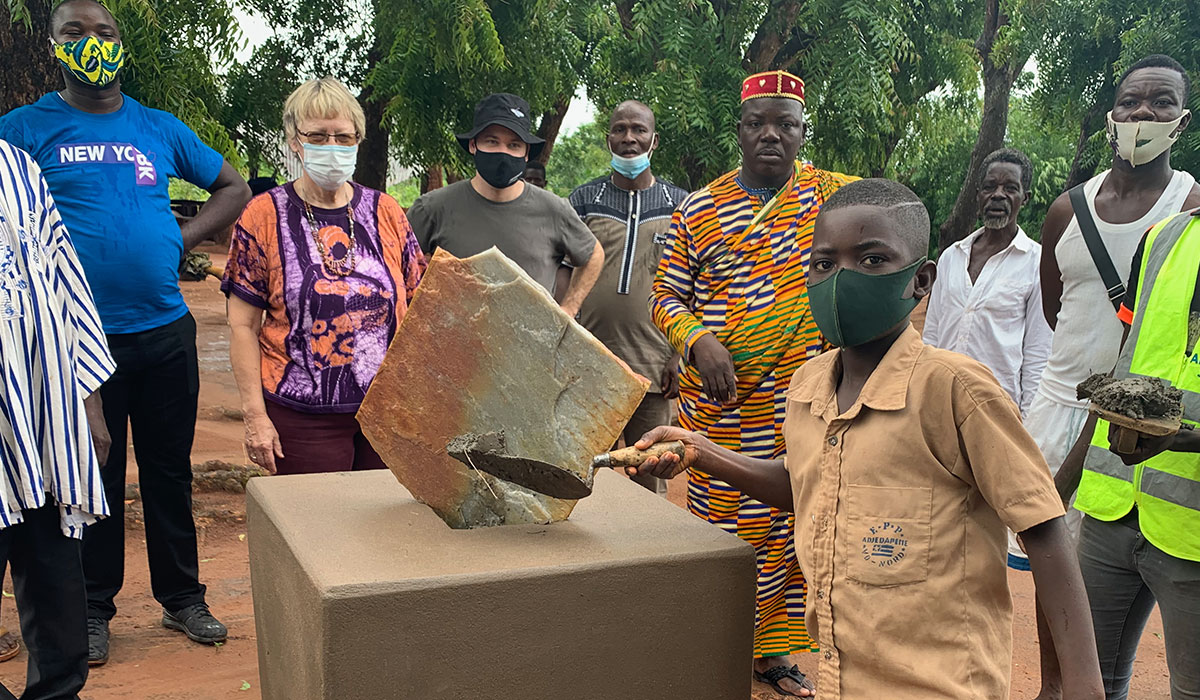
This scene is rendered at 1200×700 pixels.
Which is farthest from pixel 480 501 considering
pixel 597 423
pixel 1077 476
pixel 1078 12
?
pixel 1078 12

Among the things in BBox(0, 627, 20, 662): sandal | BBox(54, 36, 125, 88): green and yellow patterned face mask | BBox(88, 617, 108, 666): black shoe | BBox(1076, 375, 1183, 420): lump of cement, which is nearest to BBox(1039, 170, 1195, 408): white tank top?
BBox(1076, 375, 1183, 420): lump of cement

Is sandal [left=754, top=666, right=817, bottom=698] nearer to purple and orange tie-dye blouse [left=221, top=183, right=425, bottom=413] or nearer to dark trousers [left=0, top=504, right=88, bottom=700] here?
purple and orange tie-dye blouse [left=221, top=183, right=425, bottom=413]

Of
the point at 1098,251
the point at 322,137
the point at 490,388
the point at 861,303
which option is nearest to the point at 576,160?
the point at 322,137

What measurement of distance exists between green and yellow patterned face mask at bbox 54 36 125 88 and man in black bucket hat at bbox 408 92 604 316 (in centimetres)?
117

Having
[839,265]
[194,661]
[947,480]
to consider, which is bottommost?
[194,661]

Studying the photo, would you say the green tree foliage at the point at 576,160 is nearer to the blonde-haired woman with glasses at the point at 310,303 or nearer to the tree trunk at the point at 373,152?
the tree trunk at the point at 373,152

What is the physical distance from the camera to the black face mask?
378 cm

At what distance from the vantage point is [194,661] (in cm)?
348

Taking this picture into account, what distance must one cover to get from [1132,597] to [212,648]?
2.96m

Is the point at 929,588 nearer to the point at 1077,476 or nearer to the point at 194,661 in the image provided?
the point at 1077,476

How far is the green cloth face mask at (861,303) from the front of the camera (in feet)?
5.97

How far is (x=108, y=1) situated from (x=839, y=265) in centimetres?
412

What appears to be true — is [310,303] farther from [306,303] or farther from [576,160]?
[576,160]

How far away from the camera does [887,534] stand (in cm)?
180
